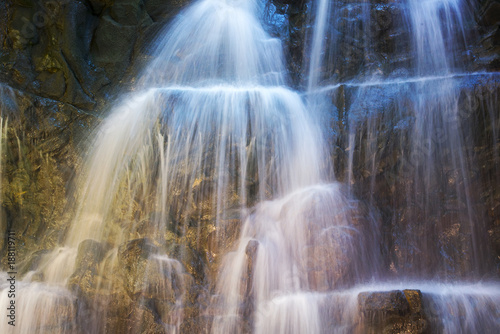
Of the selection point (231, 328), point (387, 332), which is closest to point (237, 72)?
point (231, 328)

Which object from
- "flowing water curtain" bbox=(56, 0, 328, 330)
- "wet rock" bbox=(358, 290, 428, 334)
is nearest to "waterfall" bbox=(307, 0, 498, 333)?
"wet rock" bbox=(358, 290, 428, 334)

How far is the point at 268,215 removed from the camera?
25.4 feet

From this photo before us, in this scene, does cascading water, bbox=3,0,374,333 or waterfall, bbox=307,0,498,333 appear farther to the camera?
waterfall, bbox=307,0,498,333

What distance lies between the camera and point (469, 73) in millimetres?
8750

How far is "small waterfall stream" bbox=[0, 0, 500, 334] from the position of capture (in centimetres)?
697

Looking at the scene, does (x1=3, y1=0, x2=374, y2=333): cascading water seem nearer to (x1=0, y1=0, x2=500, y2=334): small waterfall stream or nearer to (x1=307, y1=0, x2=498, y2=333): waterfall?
(x1=0, y1=0, x2=500, y2=334): small waterfall stream

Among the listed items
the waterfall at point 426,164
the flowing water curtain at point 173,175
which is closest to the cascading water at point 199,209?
the flowing water curtain at point 173,175

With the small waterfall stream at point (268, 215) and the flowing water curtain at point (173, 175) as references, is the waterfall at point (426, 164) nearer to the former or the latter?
the small waterfall stream at point (268, 215)

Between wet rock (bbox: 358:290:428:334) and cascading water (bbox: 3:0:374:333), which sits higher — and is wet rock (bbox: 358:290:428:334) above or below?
below

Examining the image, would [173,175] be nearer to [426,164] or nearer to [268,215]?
[268,215]

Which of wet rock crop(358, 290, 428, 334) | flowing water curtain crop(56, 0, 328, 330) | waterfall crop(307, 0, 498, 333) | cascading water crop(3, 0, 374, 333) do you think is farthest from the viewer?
waterfall crop(307, 0, 498, 333)

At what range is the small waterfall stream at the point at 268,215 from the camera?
697cm

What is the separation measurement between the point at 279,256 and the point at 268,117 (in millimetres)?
2805

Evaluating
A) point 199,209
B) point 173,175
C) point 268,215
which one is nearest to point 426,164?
point 268,215
